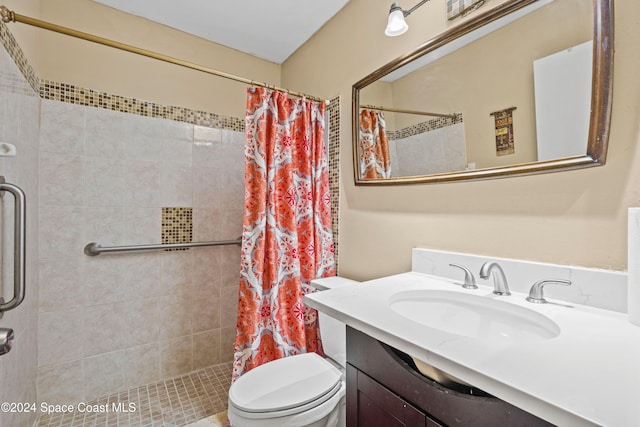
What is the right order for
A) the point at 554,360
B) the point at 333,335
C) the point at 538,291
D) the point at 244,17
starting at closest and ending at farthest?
the point at 554,360, the point at 538,291, the point at 333,335, the point at 244,17

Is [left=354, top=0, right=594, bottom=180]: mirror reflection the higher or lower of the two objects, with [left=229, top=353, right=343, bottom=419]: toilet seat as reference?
higher

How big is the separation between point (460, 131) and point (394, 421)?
3.38ft

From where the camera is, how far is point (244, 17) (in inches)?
73.6

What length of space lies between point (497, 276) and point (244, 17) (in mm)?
2063

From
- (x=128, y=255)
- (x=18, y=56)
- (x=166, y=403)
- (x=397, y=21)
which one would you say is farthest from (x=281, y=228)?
(x=18, y=56)

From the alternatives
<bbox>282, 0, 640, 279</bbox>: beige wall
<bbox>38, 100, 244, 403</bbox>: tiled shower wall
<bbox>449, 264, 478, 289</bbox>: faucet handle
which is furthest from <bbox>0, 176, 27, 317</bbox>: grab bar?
<bbox>449, 264, 478, 289</bbox>: faucet handle

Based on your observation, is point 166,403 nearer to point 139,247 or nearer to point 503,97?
point 139,247

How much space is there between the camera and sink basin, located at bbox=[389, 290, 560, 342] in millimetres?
792

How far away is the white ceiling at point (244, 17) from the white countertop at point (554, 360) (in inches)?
72.3

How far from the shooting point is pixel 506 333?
84 cm

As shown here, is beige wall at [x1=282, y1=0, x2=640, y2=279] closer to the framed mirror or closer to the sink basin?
the framed mirror

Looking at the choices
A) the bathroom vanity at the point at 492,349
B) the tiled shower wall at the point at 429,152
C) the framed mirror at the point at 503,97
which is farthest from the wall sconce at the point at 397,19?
the bathroom vanity at the point at 492,349

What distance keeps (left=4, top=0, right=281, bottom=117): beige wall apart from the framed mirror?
1.27 m

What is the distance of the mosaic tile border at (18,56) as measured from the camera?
3.56 feet
